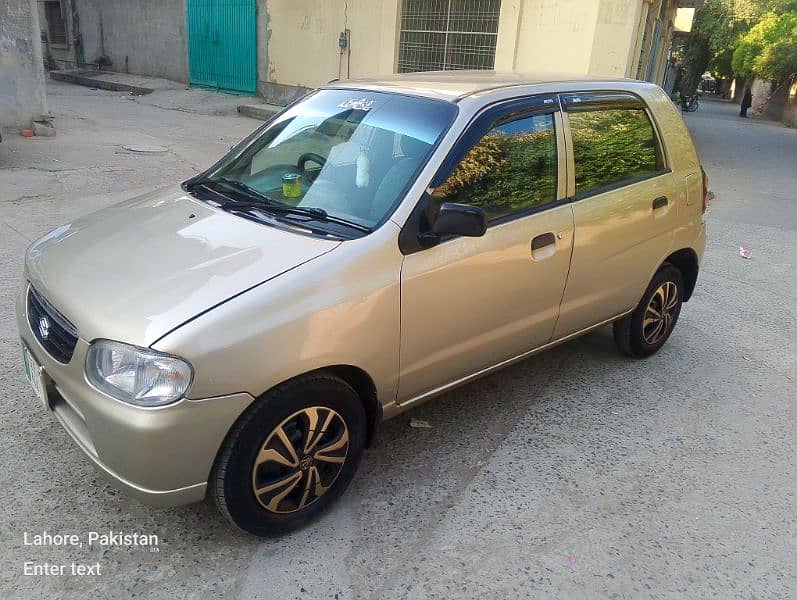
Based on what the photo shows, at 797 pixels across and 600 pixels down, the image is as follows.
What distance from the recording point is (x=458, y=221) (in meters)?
2.68

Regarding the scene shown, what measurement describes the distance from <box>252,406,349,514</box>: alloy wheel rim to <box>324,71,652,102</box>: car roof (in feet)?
5.45

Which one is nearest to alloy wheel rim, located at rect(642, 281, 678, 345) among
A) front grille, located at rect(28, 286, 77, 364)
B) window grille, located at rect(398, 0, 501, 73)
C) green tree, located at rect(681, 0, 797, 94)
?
front grille, located at rect(28, 286, 77, 364)

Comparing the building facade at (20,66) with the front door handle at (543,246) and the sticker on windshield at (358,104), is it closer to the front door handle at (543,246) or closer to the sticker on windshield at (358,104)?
the sticker on windshield at (358,104)

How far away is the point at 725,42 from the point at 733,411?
135ft

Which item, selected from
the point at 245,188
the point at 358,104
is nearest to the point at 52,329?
the point at 245,188

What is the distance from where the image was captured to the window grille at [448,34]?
41.5 ft

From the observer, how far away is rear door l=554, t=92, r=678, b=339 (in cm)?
353

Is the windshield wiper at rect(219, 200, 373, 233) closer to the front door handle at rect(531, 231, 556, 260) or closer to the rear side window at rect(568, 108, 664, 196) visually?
the front door handle at rect(531, 231, 556, 260)

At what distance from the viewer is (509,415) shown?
3.72 meters

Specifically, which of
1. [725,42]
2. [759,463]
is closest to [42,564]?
[759,463]

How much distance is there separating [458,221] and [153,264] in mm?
1256

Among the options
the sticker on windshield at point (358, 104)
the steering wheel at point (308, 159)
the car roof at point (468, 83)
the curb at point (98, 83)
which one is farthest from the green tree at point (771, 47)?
the steering wheel at point (308, 159)

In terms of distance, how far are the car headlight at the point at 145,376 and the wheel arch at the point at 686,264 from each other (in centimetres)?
331

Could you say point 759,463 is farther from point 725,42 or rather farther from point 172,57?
point 725,42
